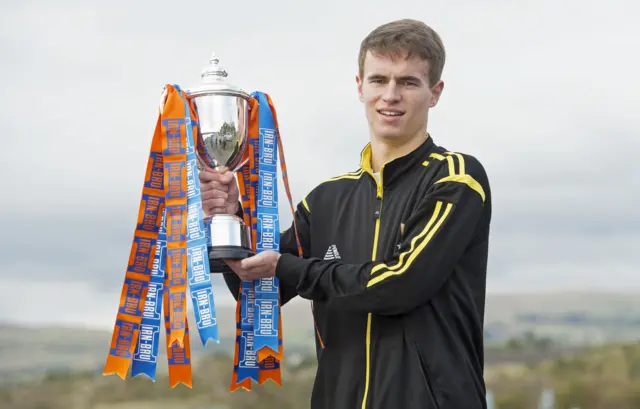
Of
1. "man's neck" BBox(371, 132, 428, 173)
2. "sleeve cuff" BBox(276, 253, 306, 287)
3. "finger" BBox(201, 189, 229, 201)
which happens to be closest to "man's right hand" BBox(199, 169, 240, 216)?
"finger" BBox(201, 189, 229, 201)

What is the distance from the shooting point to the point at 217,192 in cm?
267

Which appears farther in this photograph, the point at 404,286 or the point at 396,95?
the point at 396,95

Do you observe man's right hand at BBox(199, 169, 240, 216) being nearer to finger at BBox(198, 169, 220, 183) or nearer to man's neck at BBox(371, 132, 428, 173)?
finger at BBox(198, 169, 220, 183)

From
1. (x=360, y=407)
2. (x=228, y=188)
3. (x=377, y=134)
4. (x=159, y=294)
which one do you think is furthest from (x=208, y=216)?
(x=360, y=407)

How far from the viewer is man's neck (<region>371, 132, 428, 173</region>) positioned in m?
2.41

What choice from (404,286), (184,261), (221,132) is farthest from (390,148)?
(184,261)

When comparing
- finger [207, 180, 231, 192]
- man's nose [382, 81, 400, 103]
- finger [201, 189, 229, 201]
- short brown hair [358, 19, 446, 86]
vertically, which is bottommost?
finger [201, 189, 229, 201]

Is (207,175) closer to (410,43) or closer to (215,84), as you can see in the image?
(215,84)

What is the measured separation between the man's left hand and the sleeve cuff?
0.04 m

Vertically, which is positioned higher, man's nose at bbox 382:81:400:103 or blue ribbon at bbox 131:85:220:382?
man's nose at bbox 382:81:400:103

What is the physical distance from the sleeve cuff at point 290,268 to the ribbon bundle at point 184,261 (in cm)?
23

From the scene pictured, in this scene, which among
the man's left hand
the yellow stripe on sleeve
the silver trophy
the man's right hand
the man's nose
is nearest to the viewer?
the yellow stripe on sleeve

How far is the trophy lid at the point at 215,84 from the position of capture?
2.63 m

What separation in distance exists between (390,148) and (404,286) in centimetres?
45
